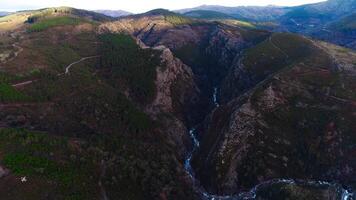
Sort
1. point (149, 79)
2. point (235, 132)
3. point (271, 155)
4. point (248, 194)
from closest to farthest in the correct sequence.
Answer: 1. point (248, 194)
2. point (271, 155)
3. point (235, 132)
4. point (149, 79)

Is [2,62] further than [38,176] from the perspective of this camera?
Yes

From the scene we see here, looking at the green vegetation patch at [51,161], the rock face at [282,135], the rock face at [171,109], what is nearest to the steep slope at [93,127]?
the green vegetation patch at [51,161]

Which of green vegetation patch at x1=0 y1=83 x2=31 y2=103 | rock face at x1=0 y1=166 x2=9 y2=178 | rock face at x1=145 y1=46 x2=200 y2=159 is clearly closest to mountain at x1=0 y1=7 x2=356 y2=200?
rock face at x1=0 y1=166 x2=9 y2=178

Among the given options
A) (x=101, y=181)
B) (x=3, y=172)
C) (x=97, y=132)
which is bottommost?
(x=101, y=181)

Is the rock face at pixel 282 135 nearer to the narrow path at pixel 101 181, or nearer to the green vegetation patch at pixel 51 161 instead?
the narrow path at pixel 101 181

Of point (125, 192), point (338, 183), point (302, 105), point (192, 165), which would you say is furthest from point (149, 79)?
point (338, 183)

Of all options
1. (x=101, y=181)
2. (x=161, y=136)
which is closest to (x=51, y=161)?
(x=101, y=181)

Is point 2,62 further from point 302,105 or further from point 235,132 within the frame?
point 302,105

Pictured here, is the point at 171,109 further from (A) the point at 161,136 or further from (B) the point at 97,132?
(B) the point at 97,132
